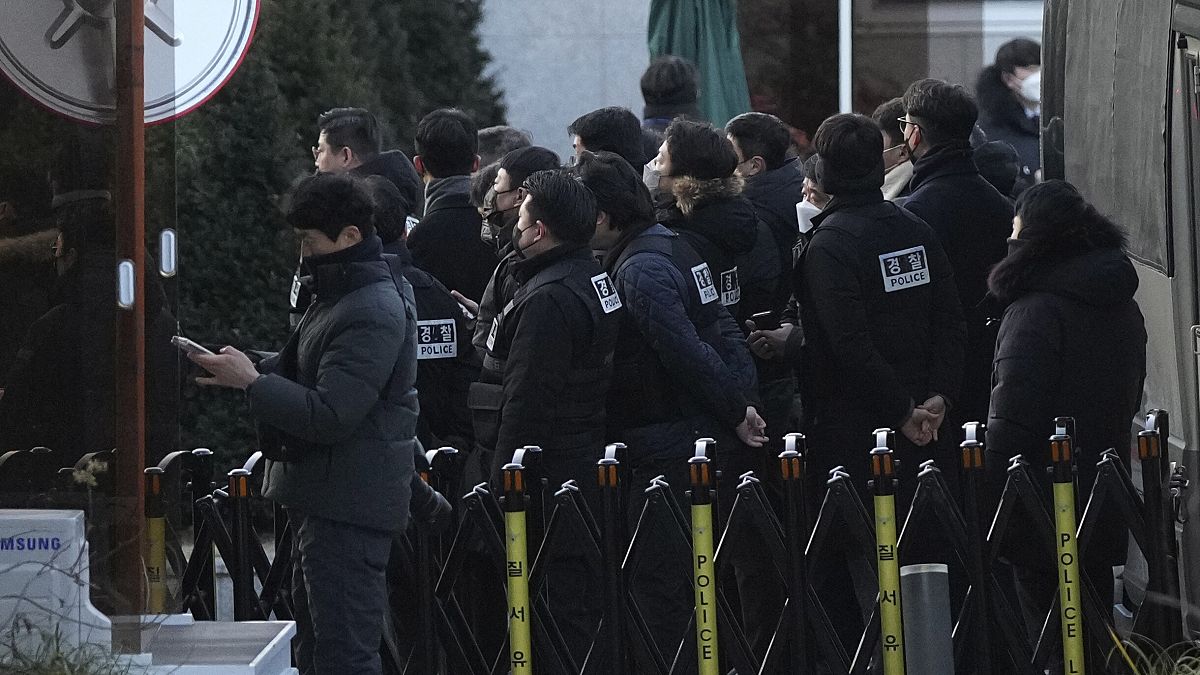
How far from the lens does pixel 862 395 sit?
6.43 metres

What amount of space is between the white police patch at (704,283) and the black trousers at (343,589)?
5.03ft

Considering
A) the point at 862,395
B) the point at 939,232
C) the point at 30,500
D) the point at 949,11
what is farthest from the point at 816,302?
the point at 949,11

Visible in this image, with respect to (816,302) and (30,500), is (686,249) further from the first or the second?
(30,500)

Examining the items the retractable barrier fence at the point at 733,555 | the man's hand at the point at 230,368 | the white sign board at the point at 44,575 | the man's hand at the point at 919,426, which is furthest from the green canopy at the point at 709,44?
the white sign board at the point at 44,575

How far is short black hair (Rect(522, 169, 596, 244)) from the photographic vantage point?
5.93m

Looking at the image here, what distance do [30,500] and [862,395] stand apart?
10.7 feet

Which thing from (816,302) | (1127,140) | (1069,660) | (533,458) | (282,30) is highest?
(282,30)

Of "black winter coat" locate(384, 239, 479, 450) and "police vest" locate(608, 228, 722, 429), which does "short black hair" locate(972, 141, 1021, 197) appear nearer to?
"police vest" locate(608, 228, 722, 429)

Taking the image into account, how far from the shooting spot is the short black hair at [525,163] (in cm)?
664

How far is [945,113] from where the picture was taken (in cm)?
704

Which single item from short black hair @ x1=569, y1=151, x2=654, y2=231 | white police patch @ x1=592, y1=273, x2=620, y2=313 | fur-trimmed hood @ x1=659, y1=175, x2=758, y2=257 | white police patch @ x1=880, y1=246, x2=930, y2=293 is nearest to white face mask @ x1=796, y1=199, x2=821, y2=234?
fur-trimmed hood @ x1=659, y1=175, x2=758, y2=257

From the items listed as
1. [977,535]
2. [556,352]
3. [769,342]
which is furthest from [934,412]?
[556,352]

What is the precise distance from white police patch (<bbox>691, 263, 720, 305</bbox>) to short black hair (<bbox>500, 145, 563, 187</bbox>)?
67cm

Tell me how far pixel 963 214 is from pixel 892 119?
681 millimetres
